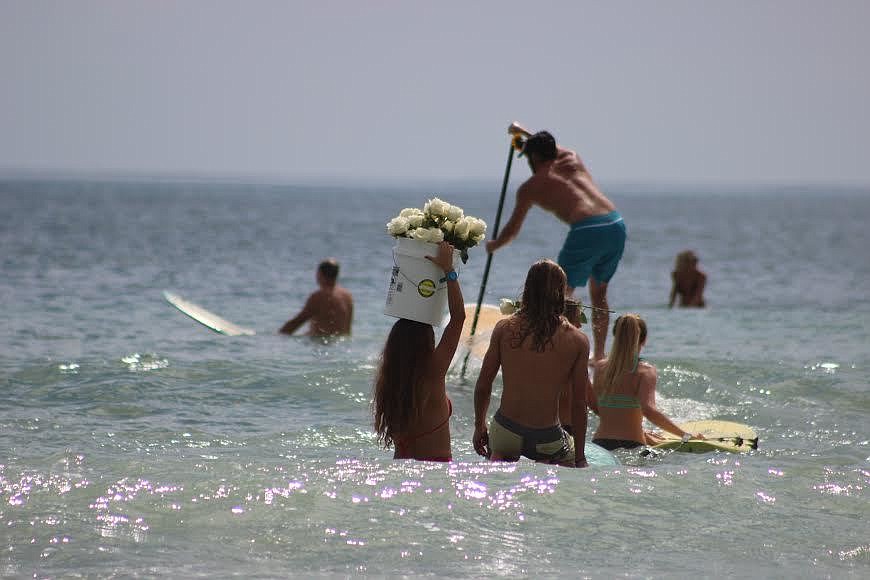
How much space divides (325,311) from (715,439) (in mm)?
6078

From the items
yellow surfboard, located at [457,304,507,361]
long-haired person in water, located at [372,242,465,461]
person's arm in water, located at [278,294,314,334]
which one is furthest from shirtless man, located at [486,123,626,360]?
person's arm in water, located at [278,294,314,334]

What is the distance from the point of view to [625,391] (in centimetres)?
671

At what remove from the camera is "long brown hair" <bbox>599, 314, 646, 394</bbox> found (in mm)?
6637

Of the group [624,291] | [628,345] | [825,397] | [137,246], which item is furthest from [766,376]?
[137,246]

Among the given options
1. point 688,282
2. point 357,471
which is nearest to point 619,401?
point 357,471

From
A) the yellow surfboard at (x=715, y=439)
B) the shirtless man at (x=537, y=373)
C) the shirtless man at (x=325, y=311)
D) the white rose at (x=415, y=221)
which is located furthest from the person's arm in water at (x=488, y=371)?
the shirtless man at (x=325, y=311)

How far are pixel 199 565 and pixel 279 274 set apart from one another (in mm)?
21894

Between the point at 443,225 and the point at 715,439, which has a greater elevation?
the point at 443,225

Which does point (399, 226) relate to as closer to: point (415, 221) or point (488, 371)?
point (415, 221)

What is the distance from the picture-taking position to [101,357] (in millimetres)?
10602

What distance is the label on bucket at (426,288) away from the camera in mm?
5234

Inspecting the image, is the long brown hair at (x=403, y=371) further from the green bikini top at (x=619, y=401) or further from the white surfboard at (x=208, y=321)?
the white surfboard at (x=208, y=321)

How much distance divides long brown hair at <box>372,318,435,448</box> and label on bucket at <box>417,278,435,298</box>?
150 mm

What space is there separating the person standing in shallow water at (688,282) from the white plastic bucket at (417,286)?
1170 centimetres
